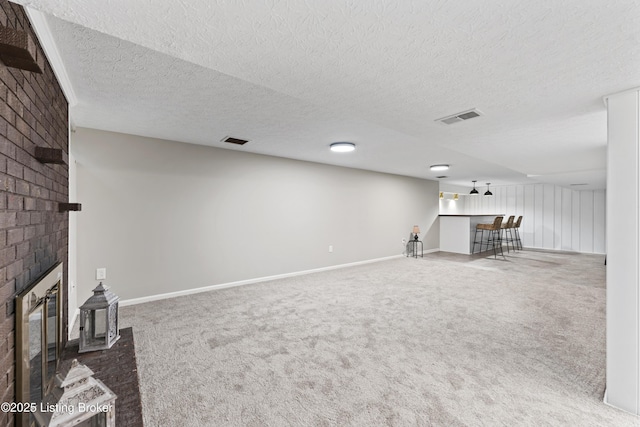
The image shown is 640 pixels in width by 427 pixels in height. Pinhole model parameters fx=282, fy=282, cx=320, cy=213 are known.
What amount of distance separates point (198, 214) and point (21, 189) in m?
2.90

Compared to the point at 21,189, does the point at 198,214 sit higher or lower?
lower

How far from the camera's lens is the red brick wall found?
105cm

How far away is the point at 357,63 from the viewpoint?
58.2 inches

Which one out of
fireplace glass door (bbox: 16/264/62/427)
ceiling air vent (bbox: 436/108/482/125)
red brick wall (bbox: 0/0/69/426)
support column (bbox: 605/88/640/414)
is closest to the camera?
red brick wall (bbox: 0/0/69/426)

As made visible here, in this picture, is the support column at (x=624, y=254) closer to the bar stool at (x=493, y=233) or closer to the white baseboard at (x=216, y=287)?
the white baseboard at (x=216, y=287)

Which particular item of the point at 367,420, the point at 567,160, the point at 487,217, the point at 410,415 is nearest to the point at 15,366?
the point at 367,420

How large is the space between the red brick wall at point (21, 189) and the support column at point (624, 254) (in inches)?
122

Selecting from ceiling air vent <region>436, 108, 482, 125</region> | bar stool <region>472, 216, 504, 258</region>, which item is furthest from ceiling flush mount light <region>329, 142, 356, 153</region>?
bar stool <region>472, 216, 504, 258</region>

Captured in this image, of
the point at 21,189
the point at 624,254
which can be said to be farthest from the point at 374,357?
the point at 21,189

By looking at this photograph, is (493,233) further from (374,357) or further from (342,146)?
(374,357)

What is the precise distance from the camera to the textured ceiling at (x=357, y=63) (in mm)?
1090

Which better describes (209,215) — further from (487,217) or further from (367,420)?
(487,217)

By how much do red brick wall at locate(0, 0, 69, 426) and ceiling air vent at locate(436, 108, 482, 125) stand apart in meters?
2.54

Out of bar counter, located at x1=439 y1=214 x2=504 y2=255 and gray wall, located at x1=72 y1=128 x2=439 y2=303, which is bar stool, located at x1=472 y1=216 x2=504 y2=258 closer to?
bar counter, located at x1=439 y1=214 x2=504 y2=255
